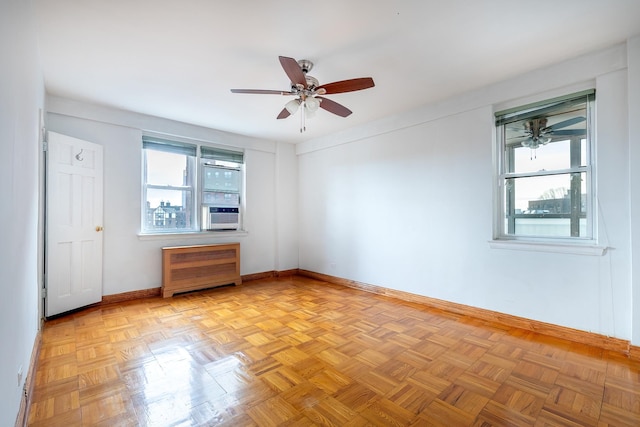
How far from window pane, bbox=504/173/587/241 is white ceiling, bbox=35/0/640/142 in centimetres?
114

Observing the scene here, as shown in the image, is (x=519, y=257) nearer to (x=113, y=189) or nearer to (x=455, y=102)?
(x=455, y=102)

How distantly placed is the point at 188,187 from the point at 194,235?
0.76 meters

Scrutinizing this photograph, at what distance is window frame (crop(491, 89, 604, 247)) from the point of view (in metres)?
2.67

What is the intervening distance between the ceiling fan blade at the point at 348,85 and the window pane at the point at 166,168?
9.84 ft

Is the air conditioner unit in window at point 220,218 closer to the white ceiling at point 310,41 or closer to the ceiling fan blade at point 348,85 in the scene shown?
the white ceiling at point 310,41

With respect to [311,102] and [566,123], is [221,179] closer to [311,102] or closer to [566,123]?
[311,102]

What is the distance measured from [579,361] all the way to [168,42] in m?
4.14

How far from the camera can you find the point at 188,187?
4.53m

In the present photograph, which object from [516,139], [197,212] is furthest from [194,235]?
[516,139]

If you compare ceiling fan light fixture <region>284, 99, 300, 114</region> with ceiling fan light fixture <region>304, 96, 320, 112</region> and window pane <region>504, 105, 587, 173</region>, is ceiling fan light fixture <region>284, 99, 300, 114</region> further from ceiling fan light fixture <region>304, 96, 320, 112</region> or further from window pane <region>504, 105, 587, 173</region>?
window pane <region>504, 105, 587, 173</region>

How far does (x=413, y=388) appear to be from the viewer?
1934 mm

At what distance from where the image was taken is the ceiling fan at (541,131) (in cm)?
283

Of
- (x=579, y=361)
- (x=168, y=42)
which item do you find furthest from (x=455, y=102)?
(x=168, y=42)

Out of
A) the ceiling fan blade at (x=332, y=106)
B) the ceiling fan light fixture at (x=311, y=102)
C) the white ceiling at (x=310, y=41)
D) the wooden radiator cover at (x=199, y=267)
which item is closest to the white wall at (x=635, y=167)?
the white ceiling at (x=310, y=41)
